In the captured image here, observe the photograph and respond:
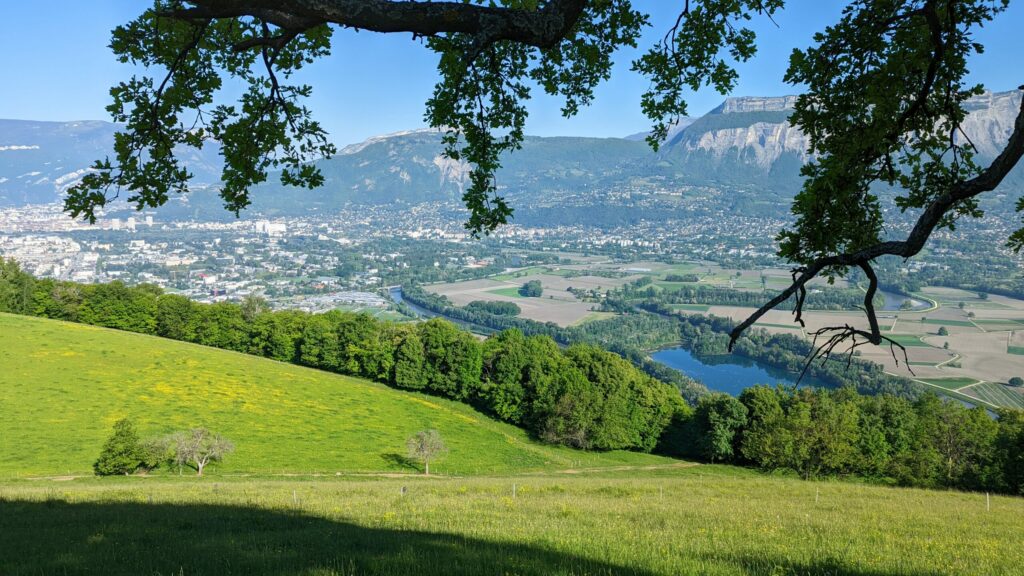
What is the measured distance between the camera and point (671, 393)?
62.9 meters

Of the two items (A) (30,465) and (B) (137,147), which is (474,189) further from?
(A) (30,465)

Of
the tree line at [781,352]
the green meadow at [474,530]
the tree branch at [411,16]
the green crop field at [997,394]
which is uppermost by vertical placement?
the tree branch at [411,16]

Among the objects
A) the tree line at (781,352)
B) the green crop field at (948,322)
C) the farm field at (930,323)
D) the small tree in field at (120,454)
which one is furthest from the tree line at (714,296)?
the small tree in field at (120,454)

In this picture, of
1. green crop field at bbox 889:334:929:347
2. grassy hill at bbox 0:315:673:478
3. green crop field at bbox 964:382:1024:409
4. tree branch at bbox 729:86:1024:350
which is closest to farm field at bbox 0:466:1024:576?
tree branch at bbox 729:86:1024:350

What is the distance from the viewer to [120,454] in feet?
107

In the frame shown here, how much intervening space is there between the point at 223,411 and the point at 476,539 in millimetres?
46452

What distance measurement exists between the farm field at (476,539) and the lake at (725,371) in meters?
95.8

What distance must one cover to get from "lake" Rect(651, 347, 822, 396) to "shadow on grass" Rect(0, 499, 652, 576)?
10205 cm

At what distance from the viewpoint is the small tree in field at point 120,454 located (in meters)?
32.2

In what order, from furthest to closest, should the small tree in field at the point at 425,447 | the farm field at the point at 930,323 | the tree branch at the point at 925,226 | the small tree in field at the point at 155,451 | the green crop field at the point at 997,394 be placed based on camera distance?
the farm field at the point at 930,323
the green crop field at the point at 997,394
the small tree in field at the point at 425,447
the small tree in field at the point at 155,451
the tree branch at the point at 925,226

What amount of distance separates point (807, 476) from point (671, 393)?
16964 mm

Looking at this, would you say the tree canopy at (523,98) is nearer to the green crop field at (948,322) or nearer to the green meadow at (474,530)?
the green meadow at (474,530)

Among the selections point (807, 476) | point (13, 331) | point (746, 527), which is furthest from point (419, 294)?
point (746, 527)

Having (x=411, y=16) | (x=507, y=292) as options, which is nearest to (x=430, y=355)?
(x=411, y=16)
